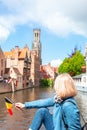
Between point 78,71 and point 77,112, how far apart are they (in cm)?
8376

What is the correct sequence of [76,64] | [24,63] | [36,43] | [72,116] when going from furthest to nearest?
[36,43], [24,63], [76,64], [72,116]

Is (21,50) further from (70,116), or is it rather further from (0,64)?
(70,116)

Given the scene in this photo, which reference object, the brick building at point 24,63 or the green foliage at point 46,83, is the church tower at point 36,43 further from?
the brick building at point 24,63

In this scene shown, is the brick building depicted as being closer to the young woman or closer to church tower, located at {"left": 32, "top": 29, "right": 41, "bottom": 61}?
church tower, located at {"left": 32, "top": 29, "right": 41, "bottom": 61}

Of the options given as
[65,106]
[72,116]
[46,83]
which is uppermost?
[65,106]

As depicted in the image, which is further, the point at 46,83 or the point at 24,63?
the point at 46,83

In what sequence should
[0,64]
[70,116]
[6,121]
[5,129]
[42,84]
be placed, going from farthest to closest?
1. [42,84]
2. [0,64]
3. [6,121]
4. [5,129]
5. [70,116]

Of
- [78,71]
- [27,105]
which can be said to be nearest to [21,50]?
[78,71]

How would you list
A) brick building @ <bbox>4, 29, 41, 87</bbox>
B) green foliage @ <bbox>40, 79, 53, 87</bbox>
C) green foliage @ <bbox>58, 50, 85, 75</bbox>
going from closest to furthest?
green foliage @ <bbox>58, 50, 85, 75</bbox> → brick building @ <bbox>4, 29, 41, 87</bbox> → green foliage @ <bbox>40, 79, 53, 87</bbox>

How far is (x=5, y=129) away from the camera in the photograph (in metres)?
16.3

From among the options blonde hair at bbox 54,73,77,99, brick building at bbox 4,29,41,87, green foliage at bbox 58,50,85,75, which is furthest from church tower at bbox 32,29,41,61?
blonde hair at bbox 54,73,77,99

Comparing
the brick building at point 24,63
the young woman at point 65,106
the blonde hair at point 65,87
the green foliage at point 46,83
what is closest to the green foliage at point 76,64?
the brick building at point 24,63

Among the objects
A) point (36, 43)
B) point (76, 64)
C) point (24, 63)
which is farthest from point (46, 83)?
point (36, 43)

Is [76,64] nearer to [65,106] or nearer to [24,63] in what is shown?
[24,63]
